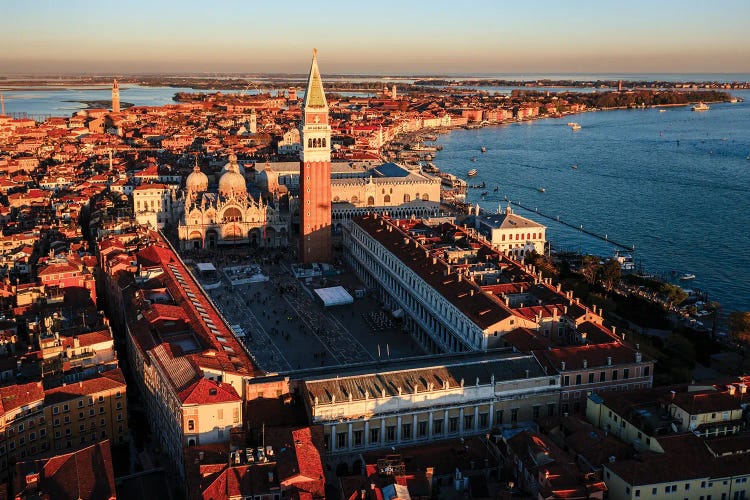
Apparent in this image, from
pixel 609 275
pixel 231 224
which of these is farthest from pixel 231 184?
pixel 609 275

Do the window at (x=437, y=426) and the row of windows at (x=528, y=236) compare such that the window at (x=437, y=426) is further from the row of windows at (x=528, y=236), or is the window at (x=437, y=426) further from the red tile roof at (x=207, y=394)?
the row of windows at (x=528, y=236)

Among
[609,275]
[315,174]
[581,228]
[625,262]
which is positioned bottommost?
[625,262]

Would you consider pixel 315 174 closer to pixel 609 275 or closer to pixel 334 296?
pixel 334 296

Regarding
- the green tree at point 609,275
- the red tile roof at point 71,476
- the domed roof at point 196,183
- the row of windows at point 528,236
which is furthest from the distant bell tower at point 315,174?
the red tile roof at point 71,476

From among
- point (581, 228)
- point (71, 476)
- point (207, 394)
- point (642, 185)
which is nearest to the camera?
point (71, 476)

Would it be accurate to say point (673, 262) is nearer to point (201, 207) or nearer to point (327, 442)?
point (201, 207)

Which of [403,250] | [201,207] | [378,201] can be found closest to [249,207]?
[201,207]

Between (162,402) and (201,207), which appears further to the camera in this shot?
(201,207)
